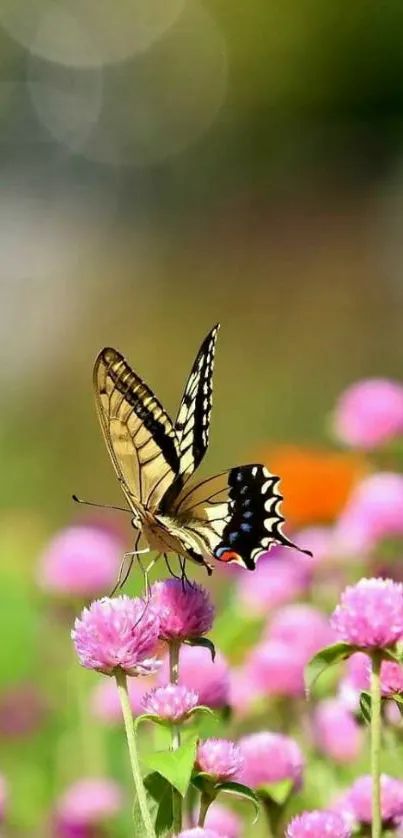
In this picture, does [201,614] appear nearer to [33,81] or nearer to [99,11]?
[33,81]

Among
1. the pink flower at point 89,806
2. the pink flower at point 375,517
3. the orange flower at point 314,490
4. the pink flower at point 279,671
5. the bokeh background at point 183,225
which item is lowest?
the pink flower at point 89,806

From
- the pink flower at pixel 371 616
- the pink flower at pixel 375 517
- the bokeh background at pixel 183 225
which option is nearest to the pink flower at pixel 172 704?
the pink flower at pixel 371 616

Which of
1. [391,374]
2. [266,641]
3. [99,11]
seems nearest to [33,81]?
[99,11]

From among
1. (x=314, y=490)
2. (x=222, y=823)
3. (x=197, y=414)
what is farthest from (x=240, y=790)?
(x=314, y=490)

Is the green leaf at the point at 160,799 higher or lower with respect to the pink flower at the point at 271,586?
lower

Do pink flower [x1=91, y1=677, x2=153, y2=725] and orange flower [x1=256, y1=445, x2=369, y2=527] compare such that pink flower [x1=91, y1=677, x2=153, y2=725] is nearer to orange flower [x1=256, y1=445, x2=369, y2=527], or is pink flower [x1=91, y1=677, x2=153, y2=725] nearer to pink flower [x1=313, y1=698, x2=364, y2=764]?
pink flower [x1=313, y1=698, x2=364, y2=764]

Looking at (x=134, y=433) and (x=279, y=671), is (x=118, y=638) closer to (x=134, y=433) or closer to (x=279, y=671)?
(x=134, y=433)

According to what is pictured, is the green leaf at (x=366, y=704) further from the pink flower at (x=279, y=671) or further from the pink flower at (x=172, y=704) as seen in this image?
the pink flower at (x=279, y=671)
